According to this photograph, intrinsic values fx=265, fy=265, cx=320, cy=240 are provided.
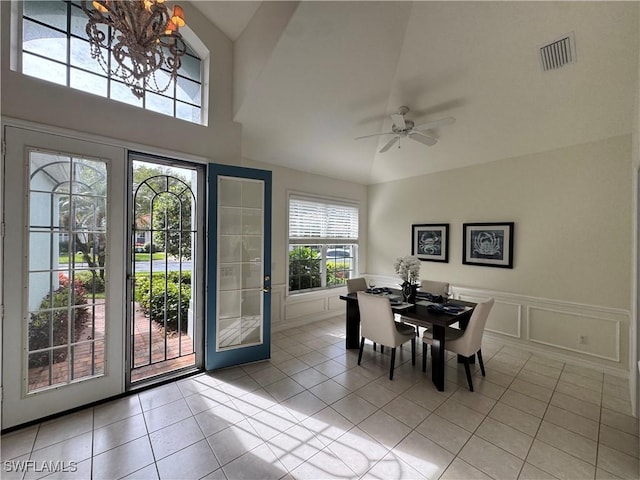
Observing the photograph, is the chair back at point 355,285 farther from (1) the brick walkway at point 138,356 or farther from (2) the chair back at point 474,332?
(1) the brick walkway at point 138,356

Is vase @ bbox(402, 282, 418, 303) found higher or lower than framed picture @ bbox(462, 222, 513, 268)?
lower

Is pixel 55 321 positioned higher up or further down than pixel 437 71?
further down

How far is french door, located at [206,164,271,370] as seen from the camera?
3102 millimetres

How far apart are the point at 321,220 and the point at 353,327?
2.18 meters

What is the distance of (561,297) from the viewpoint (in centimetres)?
349

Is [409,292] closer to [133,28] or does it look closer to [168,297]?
[168,297]

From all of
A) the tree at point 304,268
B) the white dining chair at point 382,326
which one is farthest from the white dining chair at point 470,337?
the tree at point 304,268

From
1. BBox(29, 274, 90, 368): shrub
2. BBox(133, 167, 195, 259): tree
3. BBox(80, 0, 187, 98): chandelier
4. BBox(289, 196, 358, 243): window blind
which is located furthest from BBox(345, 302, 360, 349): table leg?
BBox(80, 0, 187, 98): chandelier

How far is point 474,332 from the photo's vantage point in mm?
2832

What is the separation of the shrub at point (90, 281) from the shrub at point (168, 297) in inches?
26.5

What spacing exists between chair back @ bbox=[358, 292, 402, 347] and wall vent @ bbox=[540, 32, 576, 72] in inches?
118

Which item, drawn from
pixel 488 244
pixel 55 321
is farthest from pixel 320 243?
pixel 55 321

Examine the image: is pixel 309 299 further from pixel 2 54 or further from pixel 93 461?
pixel 2 54

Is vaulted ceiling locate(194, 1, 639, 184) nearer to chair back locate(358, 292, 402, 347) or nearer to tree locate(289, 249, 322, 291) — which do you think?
tree locate(289, 249, 322, 291)
